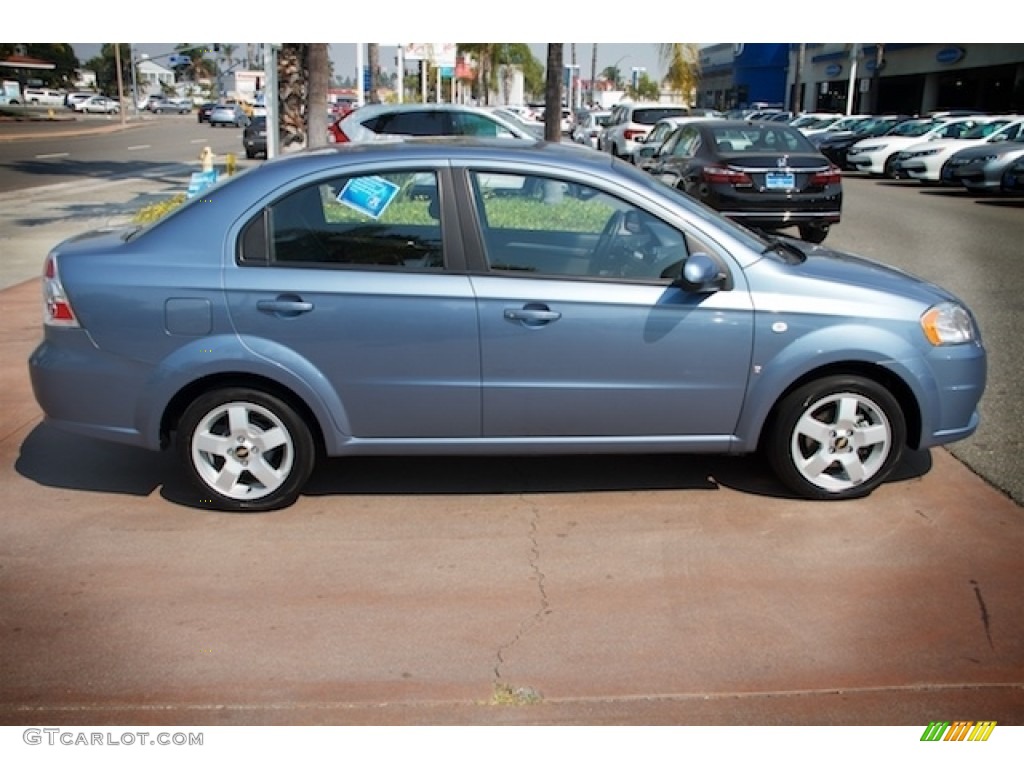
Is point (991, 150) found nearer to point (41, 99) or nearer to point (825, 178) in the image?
point (825, 178)

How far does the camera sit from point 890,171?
989 inches

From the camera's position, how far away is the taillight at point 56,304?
4.58 meters

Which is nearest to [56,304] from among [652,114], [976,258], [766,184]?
[766,184]

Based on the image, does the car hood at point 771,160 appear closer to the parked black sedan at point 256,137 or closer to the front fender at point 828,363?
the front fender at point 828,363

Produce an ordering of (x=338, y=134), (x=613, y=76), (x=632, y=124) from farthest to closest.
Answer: (x=613, y=76) → (x=632, y=124) → (x=338, y=134)

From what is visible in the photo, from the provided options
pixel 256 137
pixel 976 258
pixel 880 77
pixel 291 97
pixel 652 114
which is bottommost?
pixel 976 258

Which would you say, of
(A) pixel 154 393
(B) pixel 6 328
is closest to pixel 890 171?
(B) pixel 6 328

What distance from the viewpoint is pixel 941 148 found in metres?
22.8

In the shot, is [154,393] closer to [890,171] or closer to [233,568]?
[233,568]

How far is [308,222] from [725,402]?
6.87 ft

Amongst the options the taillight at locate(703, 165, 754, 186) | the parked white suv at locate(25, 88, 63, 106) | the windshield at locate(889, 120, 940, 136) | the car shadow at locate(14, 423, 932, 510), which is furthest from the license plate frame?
the parked white suv at locate(25, 88, 63, 106)

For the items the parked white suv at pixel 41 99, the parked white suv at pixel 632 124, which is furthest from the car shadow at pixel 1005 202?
the parked white suv at pixel 41 99

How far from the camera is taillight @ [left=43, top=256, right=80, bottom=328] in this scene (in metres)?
4.58

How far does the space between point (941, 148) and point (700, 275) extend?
20.9m
